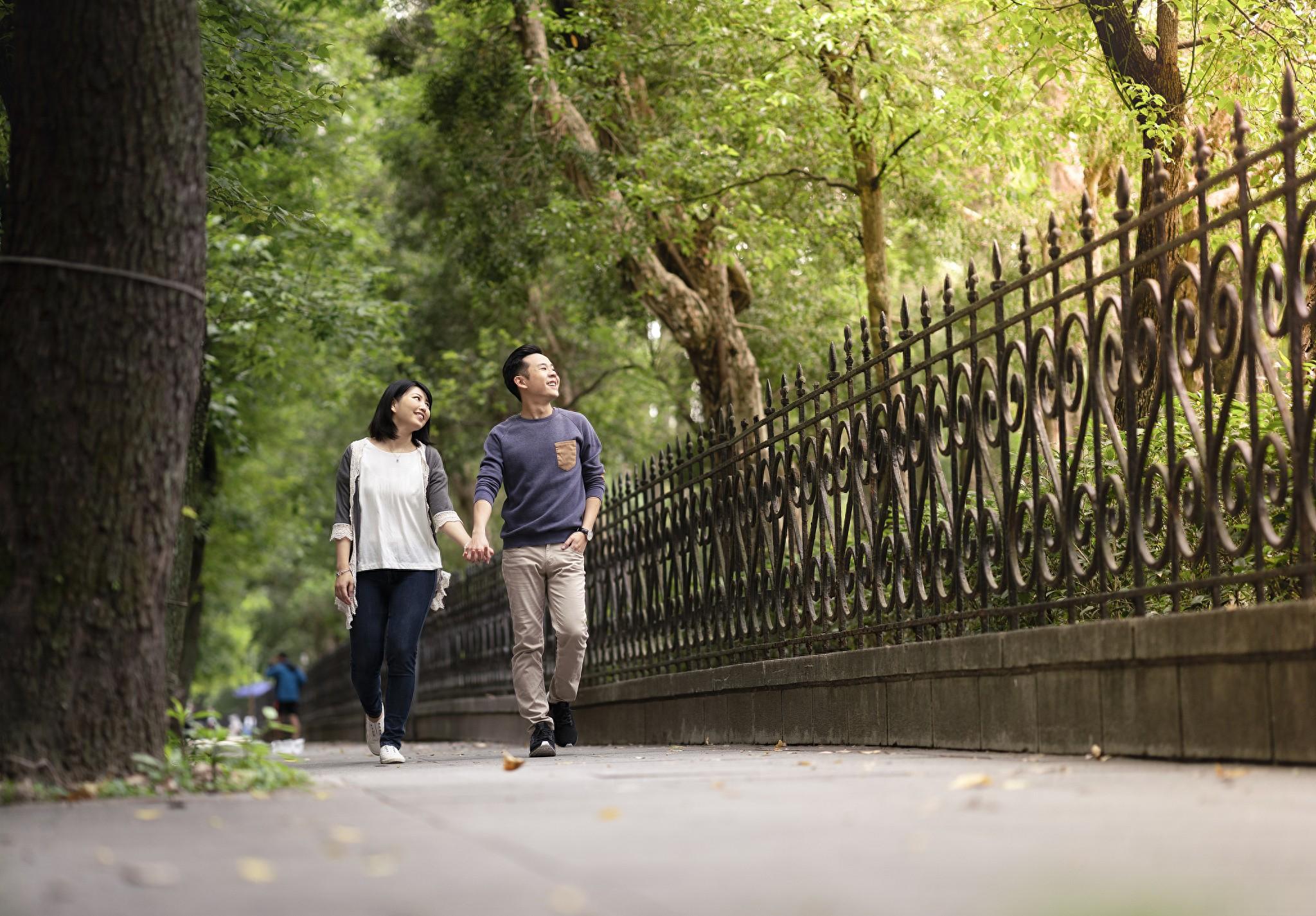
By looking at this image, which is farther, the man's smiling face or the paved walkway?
the man's smiling face

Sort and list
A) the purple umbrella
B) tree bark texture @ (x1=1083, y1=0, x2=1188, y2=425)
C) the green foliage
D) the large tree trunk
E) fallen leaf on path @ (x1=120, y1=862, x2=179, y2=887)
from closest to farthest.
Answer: fallen leaf on path @ (x1=120, y1=862, x2=179, y2=887) < the green foliage < the large tree trunk < tree bark texture @ (x1=1083, y1=0, x2=1188, y2=425) < the purple umbrella

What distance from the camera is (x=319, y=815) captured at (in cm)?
414

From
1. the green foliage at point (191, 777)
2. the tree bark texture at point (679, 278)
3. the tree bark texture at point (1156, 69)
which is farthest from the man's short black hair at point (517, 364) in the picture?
the tree bark texture at point (679, 278)

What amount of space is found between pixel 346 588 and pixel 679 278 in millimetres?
9958

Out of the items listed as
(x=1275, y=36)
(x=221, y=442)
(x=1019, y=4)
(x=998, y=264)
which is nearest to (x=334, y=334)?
(x=221, y=442)

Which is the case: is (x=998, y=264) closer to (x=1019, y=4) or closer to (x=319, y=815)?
(x=319, y=815)

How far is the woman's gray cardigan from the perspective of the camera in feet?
26.9

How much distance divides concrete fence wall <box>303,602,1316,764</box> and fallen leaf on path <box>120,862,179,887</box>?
3116 millimetres

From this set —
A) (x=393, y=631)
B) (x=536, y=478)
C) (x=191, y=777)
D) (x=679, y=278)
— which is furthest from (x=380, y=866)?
(x=679, y=278)

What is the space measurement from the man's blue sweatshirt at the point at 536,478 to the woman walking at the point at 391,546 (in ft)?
0.99

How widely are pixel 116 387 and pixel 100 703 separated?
95 centimetres

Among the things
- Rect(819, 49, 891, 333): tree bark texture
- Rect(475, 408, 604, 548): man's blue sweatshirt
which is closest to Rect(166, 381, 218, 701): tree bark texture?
Rect(475, 408, 604, 548): man's blue sweatshirt

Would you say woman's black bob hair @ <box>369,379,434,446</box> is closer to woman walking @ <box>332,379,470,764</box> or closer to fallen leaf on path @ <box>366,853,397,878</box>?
woman walking @ <box>332,379,470,764</box>

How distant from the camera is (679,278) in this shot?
1755 cm
